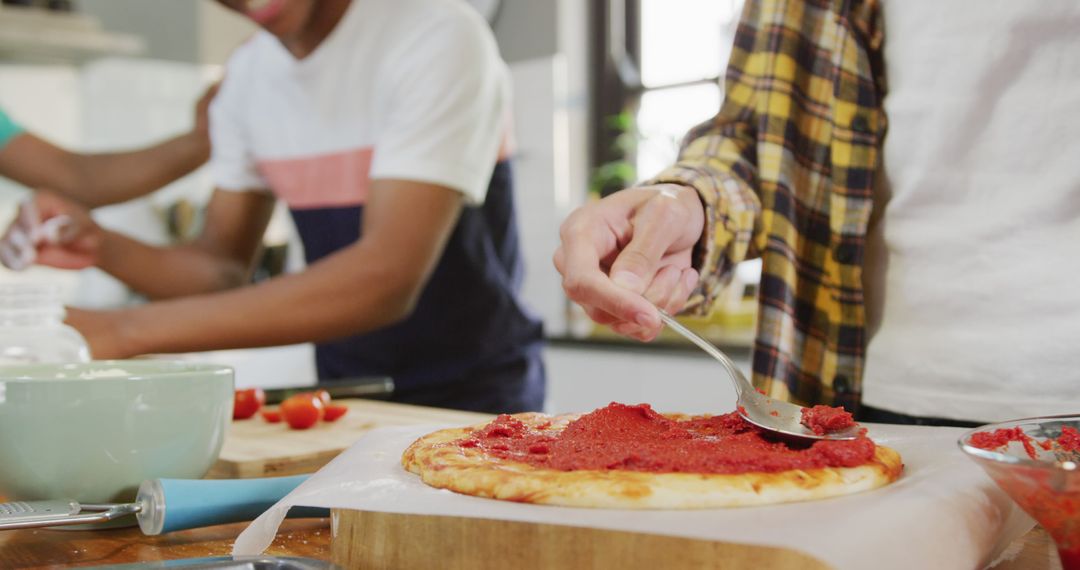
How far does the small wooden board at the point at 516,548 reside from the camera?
0.55 metres

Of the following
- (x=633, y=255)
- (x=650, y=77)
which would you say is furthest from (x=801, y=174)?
(x=650, y=77)

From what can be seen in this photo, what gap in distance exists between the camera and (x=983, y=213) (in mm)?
1011

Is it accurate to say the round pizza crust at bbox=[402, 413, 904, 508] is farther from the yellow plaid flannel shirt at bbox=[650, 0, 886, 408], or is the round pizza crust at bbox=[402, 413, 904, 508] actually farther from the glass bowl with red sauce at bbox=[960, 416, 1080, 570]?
the yellow plaid flannel shirt at bbox=[650, 0, 886, 408]

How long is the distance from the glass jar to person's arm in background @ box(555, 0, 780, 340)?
600mm

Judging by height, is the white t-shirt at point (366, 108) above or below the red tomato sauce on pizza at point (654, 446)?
above

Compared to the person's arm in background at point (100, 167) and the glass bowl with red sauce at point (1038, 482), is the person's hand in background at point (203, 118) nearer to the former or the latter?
the person's arm in background at point (100, 167)

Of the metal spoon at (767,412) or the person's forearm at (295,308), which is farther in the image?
the person's forearm at (295,308)

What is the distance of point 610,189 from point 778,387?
2.42 m

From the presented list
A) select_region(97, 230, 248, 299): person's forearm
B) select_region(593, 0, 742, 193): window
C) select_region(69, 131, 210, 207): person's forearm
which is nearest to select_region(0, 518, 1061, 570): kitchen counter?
select_region(97, 230, 248, 299): person's forearm

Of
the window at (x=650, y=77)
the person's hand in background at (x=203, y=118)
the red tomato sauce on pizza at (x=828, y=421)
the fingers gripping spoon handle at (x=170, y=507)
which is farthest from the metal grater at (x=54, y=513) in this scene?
the window at (x=650, y=77)

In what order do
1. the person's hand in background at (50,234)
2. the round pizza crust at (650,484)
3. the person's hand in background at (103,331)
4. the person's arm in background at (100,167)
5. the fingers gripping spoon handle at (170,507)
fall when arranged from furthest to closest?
1. the person's arm in background at (100,167)
2. the person's hand in background at (50,234)
3. the person's hand in background at (103,331)
4. the fingers gripping spoon handle at (170,507)
5. the round pizza crust at (650,484)

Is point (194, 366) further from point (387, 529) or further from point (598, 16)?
point (598, 16)

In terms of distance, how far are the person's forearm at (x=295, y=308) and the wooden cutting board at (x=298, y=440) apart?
301mm

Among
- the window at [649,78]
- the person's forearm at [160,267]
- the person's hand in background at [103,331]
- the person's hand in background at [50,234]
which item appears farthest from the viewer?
the window at [649,78]
